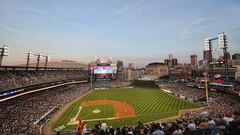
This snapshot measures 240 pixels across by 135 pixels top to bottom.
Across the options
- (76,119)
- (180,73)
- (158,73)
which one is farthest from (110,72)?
(158,73)

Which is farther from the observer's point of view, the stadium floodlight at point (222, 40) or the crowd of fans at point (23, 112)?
the stadium floodlight at point (222, 40)

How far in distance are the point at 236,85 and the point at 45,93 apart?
4437 centimetres

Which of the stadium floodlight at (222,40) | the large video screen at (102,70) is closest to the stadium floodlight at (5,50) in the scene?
the large video screen at (102,70)

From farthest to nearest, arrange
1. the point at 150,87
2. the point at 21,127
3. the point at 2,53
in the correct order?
the point at 150,87, the point at 2,53, the point at 21,127

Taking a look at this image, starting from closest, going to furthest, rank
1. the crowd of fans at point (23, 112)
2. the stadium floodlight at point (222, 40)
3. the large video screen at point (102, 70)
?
the crowd of fans at point (23, 112), the stadium floodlight at point (222, 40), the large video screen at point (102, 70)

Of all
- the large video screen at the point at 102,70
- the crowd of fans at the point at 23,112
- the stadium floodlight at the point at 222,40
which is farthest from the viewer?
the large video screen at the point at 102,70

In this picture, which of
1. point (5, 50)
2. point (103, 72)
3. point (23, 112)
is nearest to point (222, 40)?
point (23, 112)

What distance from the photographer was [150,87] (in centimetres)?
7000

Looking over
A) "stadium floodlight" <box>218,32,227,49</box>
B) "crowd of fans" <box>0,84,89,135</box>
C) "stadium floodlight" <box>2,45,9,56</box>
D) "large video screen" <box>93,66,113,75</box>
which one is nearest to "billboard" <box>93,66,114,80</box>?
"large video screen" <box>93,66,113,75</box>

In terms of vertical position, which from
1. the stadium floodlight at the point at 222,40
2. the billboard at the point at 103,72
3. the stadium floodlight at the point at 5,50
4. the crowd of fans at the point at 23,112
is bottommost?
the crowd of fans at the point at 23,112

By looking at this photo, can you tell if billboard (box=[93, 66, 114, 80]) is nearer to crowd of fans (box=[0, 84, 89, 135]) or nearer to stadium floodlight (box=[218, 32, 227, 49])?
crowd of fans (box=[0, 84, 89, 135])

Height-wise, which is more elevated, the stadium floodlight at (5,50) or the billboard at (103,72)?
the stadium floodlight at (5,50)

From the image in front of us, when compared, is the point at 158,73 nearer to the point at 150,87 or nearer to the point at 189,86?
the point at 150,87

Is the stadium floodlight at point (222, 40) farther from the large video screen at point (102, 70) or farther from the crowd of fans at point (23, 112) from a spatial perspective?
the large video screen at point (102, 70)
